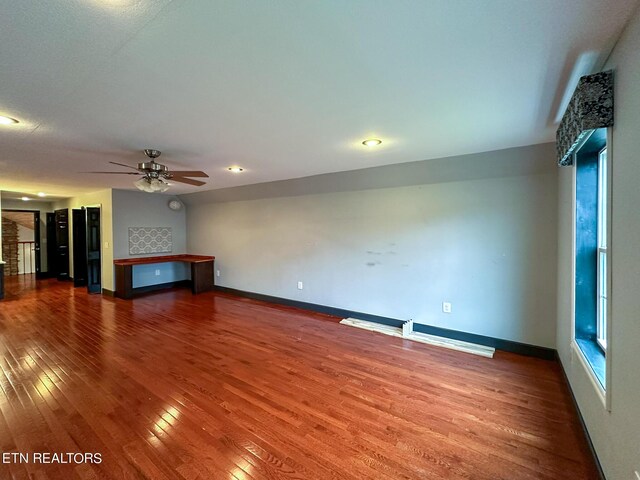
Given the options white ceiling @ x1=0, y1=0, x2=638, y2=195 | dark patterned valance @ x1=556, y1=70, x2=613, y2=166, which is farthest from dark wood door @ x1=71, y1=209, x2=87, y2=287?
dark patterned valance @ x1=556, y1=70, x2=613, y2=166

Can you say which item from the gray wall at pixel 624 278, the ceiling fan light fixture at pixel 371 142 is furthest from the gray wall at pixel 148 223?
the gray wall at pixel 624 278

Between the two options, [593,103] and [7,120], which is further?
[7,120]

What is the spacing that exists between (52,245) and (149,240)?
13.5 feet

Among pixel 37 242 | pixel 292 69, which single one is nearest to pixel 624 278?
pixel 292 69

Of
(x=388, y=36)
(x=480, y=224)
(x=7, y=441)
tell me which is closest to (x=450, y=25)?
(x=388, y=36)

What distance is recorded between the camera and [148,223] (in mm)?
6309

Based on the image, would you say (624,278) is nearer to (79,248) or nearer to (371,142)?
(371,142)

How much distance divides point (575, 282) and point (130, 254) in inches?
292

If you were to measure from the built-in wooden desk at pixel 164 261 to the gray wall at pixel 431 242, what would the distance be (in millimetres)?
1548

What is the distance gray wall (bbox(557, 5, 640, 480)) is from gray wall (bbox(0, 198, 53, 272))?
11718 millimetres

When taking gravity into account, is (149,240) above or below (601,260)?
above

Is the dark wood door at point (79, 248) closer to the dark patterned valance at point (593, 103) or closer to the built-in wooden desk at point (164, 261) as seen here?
the built-in wooden desk at point (164, 261)

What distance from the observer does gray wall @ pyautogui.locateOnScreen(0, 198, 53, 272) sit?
7625mm

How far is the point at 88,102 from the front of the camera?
6.03 ft
